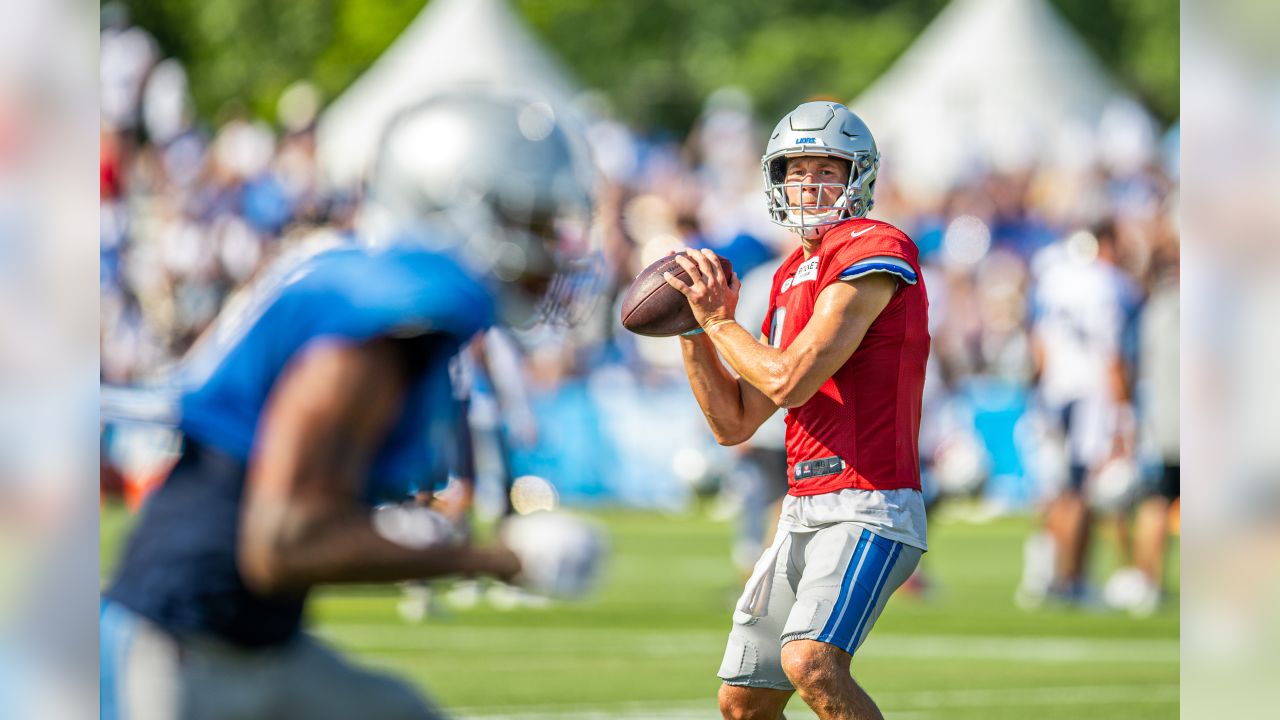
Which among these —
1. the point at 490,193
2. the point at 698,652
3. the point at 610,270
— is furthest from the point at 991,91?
the point at 490,193

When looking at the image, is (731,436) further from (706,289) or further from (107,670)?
(107,670)

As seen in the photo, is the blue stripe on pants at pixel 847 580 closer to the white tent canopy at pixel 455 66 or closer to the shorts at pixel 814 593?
the shorts at pixel 814 593

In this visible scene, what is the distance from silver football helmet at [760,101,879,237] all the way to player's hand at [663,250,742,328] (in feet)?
0.90

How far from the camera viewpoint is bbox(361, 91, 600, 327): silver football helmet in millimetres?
4066

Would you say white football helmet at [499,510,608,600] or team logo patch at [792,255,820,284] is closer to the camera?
white football helmet at [499,510,608,600]

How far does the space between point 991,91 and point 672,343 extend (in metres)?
13.3

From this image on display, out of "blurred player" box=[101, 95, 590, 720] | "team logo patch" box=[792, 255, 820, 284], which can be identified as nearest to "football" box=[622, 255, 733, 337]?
"team logo patch" box=[792, 255, 820, 284]

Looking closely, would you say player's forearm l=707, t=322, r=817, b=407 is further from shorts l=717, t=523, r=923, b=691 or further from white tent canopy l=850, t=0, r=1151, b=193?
white tent canopy l=850, t=0, r=1151, b=193

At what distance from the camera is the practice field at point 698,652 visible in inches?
331

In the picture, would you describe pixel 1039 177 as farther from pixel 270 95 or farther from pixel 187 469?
pixel 270 95

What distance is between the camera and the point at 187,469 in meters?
3.83

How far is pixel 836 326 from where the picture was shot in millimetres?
5234

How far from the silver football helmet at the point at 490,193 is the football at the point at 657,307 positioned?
3.86 ft

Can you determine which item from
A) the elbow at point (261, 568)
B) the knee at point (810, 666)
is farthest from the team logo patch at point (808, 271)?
the elbow at point (261, 568)
